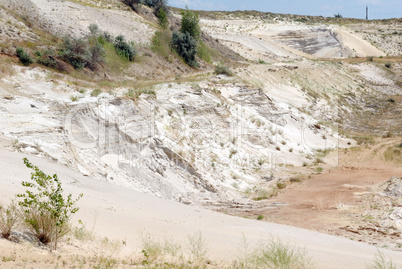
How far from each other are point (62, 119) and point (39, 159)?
274cm

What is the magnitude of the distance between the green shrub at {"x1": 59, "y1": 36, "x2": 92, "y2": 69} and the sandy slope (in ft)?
33.9

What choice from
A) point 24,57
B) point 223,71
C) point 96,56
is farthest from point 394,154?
point 24,57

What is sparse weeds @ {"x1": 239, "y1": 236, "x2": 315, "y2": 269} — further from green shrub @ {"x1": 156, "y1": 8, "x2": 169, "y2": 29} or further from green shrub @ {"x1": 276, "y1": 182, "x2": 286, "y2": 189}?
green shrub @ {"x1": 156, "y1": 8, "x2": 169, "y2": 29}

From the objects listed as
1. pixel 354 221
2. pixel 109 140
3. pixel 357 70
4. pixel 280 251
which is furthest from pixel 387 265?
pixel 357 70

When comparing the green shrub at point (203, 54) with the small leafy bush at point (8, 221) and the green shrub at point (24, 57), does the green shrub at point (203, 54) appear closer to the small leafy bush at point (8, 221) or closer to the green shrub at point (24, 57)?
the green shrub at point (24, 57)

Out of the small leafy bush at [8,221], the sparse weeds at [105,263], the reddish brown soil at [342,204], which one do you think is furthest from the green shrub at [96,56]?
the sparse weeds at [105,263]

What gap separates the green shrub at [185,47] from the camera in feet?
96.1

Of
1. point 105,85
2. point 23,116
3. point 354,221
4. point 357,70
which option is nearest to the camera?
point 354,221

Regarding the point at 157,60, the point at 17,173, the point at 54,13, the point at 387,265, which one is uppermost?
the point at 54,13

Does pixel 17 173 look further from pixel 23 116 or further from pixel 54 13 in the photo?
pixel 54 13

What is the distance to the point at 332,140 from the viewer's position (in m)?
23.0

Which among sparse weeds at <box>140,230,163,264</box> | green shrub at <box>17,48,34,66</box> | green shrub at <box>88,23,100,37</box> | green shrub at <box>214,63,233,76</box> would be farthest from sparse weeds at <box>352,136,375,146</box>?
sparse weeds at <box>140,230,163,264</box>

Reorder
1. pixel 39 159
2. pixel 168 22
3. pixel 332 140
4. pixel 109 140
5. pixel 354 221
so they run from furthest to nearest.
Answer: pixel 168 22
pixel 332 140
pixel 109 140
pixel 354 221
pixel 39 159

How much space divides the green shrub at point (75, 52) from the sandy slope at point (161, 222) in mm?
10321
